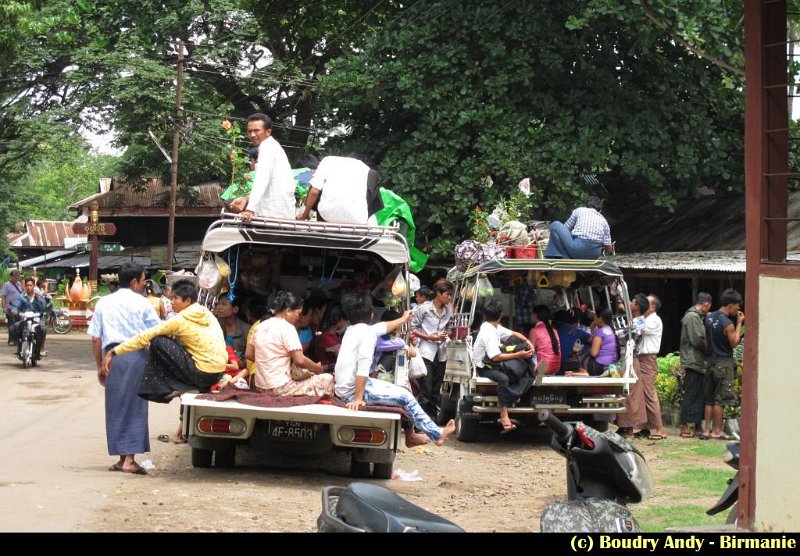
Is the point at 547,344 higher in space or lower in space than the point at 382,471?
higher

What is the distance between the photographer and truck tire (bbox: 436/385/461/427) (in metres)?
14.4

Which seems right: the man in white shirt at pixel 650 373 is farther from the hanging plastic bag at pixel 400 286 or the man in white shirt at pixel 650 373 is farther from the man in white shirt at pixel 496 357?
the hanging plastic bag at pixel 400 286

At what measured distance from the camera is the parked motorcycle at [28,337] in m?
20.9

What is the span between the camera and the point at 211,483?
922 cm

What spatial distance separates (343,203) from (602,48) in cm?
1206

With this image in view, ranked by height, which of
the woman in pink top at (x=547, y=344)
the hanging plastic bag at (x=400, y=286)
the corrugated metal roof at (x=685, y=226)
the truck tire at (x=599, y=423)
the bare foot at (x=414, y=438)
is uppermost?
the corrugated metal roof at (x=685, y=226)

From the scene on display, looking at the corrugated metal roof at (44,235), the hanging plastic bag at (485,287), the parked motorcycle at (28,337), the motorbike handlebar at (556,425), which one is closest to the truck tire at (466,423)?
the hanging plastic bag at (485,287)

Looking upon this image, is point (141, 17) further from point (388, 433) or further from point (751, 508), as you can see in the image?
point (751, 508)

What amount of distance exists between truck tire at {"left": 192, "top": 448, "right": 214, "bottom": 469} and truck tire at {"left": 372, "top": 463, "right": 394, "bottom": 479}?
1.58 m

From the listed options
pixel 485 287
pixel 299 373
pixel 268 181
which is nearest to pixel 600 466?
pixel 299 373

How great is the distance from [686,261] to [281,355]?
430 inches

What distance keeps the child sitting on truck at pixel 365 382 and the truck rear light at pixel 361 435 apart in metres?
0.22

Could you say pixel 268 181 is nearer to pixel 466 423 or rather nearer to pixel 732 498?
pixel 466 423

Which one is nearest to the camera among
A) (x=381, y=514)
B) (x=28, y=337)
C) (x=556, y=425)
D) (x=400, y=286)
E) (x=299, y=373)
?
(x=381, y=514)
